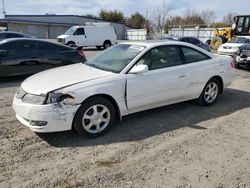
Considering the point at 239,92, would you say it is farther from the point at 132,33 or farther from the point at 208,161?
the point at 132,33

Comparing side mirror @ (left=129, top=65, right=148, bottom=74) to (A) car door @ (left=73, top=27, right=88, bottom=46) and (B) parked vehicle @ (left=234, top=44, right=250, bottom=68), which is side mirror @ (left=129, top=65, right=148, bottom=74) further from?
(A) car door @ (left=73, top=27, right=88, bottom=46)

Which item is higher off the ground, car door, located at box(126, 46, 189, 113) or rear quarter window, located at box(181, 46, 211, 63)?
rear quarter window, located at box(181, 46, 211, 63)

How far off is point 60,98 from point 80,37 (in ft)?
60.8

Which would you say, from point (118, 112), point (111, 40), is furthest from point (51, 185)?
point (111, 40)

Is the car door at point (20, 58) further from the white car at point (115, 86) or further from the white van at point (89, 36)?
the white van at point (89, 36)

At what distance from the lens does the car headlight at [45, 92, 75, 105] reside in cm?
376

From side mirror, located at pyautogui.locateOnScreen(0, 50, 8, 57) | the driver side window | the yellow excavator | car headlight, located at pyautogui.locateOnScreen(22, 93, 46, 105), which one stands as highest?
the yellow excavator

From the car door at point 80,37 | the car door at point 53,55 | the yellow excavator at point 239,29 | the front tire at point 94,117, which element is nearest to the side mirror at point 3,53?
the car door at point 53,55

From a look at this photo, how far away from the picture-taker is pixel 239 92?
7.15 m

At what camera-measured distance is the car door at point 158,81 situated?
14.6 feet

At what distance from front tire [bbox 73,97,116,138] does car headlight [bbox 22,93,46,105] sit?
0.55 meters

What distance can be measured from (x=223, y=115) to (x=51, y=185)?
371 centimetres

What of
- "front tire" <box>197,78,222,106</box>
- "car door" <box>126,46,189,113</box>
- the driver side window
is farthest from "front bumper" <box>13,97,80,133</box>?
"front tire" <box>197,78,222,106</box>

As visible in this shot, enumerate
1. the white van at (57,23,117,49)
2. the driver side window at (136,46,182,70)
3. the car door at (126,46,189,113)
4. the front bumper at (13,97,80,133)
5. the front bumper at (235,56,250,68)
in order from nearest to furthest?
the front bumper at (13,97,80,133) → the car door at (126,46,189,113) → the driver side window at (136,46,182,70) → the front bumper at (235,56,250,68) → the white van at (57,23,117,49)
